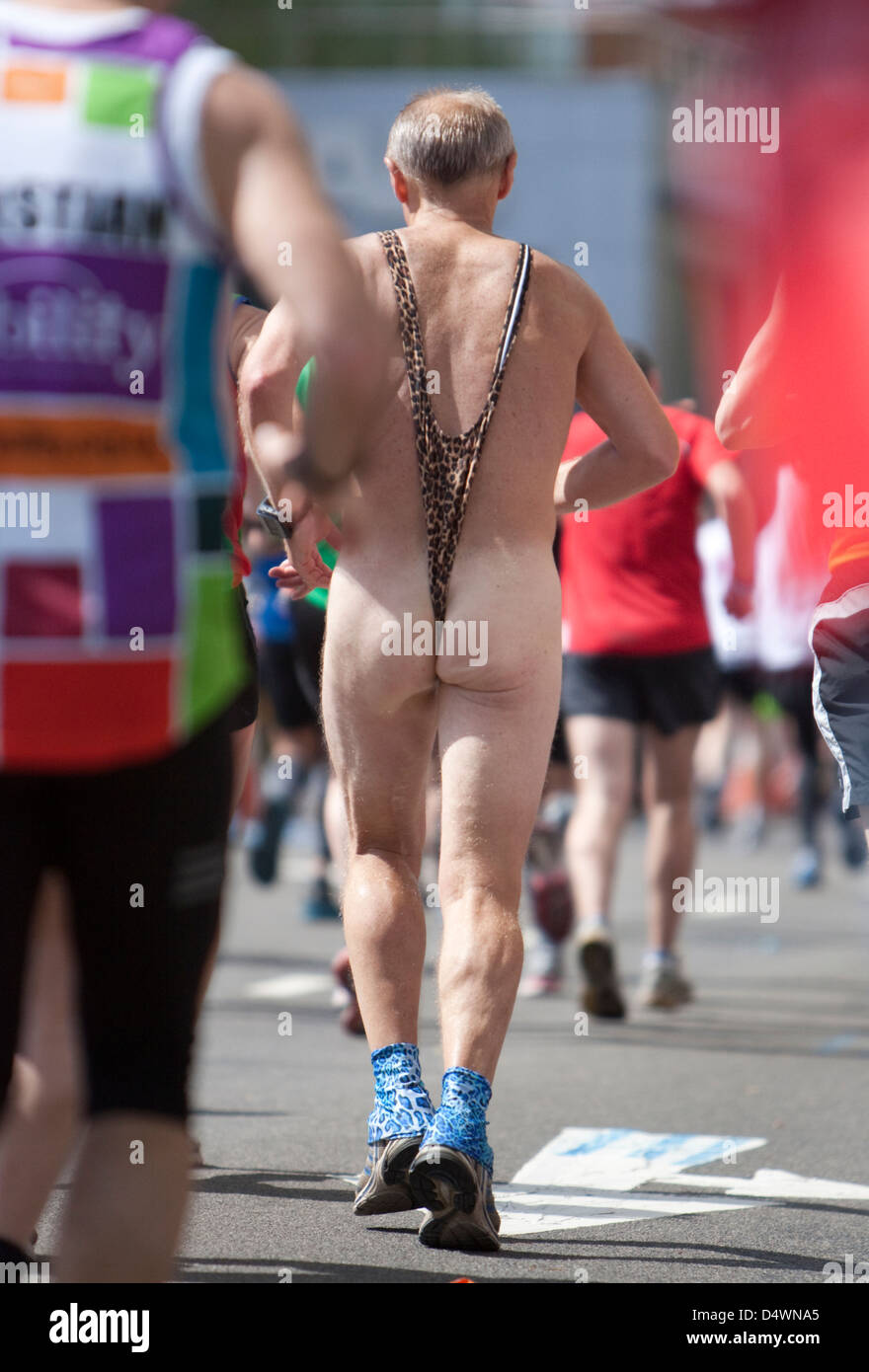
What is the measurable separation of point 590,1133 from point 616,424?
6.16ft

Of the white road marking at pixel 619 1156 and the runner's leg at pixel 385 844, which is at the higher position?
the runner's leg at pixel 385 844

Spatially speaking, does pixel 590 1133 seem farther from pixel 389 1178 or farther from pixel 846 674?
pixel 846 674

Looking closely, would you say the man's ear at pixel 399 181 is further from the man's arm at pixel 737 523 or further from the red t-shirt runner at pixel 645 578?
the red t-shirt runner at pixel 645 578

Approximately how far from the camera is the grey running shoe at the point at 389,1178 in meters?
4.16

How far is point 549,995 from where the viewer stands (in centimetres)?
838

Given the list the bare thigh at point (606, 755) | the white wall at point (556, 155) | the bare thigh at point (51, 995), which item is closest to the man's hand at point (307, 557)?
the bare thigh at point (51, 995)

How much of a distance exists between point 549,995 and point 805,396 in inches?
195

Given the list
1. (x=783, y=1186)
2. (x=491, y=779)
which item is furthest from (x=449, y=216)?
(x=783, y=1186)

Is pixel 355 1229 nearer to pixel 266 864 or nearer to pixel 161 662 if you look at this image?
pixel 161 662

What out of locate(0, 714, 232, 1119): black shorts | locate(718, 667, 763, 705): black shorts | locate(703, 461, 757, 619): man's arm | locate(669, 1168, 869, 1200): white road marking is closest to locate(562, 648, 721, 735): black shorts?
locate(703, 461, 757, 619): man's arm

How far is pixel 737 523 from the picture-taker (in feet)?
24.7

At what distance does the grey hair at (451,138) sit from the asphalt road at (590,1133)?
2.05 metres
